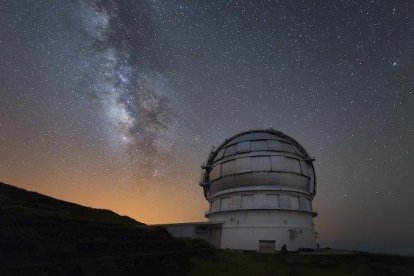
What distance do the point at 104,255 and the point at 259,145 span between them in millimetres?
21441

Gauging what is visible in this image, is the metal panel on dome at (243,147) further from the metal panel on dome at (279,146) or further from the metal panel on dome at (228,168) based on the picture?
the metal panel on dome at (279,146)

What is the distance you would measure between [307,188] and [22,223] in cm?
2587

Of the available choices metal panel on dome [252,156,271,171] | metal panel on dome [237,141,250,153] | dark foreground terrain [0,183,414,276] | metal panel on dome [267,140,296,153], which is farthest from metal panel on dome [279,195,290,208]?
dark foreground terrain [0,183,414,276]

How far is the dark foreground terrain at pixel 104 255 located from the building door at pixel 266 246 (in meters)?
5.52

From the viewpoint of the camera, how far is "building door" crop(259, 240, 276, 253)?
26.2 m

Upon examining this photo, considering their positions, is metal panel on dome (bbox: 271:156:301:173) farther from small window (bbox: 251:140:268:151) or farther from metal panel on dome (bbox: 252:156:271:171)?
small window (bbox: 251:140:268:151)

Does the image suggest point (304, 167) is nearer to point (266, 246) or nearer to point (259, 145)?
point (259, 145)

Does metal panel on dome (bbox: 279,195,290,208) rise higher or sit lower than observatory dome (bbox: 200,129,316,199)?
lower

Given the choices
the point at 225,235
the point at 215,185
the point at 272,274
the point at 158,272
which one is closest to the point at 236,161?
the point at 215,185

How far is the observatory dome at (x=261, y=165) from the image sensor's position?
28.3 m

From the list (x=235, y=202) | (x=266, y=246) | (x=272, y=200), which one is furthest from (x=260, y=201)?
(x=266, y=246)

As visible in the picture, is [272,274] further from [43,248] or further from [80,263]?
[43,248]

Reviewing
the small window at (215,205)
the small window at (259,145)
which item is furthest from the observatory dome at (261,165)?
the small window at (215,205)

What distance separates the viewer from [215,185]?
31.5 m
